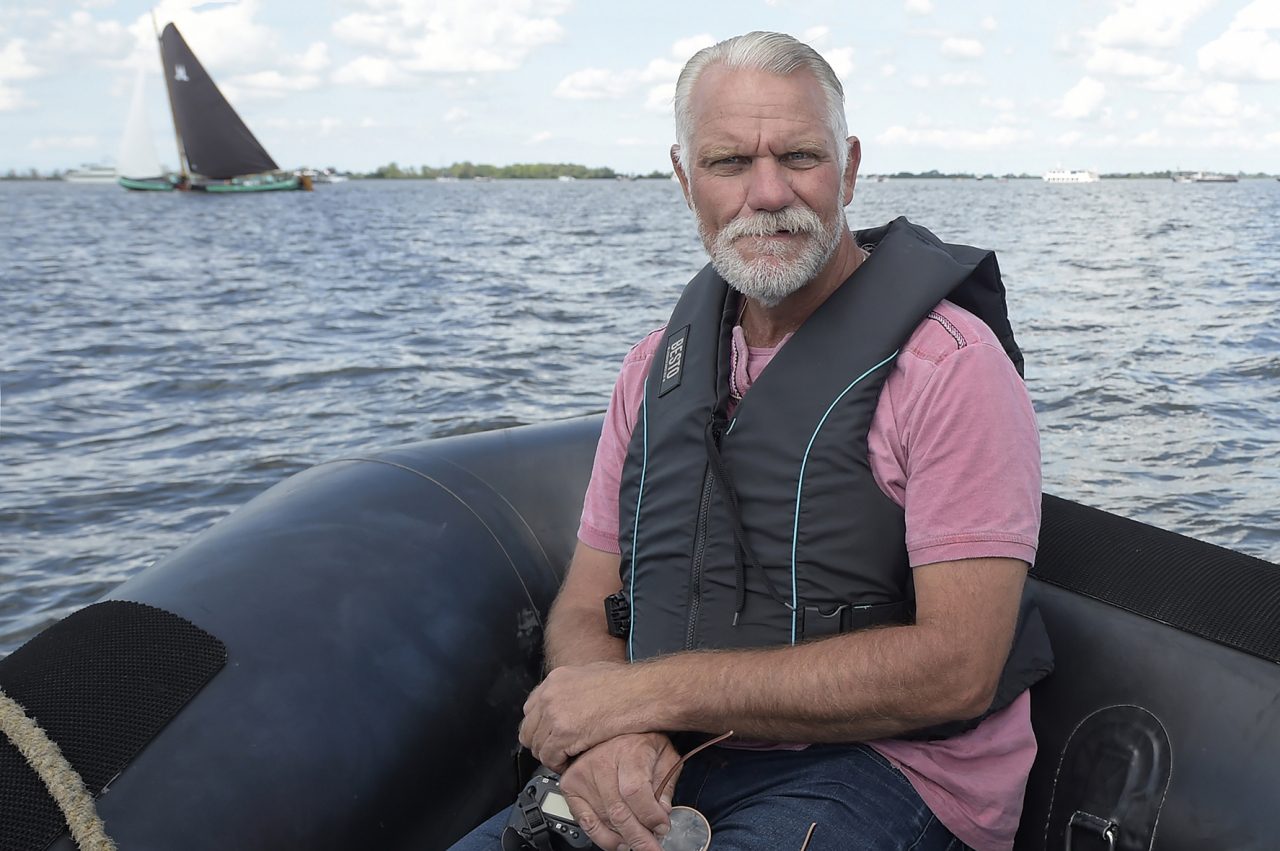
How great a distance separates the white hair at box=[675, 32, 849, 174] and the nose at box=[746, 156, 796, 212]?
11cm

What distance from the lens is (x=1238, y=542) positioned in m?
5.30

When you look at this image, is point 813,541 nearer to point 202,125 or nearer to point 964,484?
point 964,484

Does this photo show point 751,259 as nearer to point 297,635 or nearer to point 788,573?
point 788,573

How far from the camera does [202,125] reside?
1939 inches

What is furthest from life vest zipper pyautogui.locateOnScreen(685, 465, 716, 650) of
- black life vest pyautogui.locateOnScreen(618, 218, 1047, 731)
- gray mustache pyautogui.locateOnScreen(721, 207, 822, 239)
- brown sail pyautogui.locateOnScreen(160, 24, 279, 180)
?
brown sail pyautogui.locateOnScreen(160, 24, 279, 180)

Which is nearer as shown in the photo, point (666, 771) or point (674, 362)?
point (666, 771)

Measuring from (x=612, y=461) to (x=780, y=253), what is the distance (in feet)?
1.95

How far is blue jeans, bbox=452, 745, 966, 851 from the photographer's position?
69.7 inches

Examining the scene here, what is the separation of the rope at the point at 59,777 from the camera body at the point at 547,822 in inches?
25.3

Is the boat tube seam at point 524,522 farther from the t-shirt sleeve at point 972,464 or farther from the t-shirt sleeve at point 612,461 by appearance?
the t-shirt sleeve at point 972,464

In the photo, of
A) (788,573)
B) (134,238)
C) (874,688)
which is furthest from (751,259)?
(134,238)

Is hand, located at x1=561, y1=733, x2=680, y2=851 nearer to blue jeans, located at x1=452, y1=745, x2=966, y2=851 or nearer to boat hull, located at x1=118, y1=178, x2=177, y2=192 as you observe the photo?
blue jeans, located at x1=452, y1=745, x2=966, y2=851

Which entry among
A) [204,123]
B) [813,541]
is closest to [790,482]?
[813,541]

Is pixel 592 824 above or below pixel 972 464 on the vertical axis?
below
